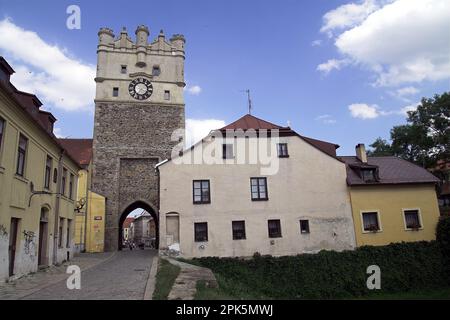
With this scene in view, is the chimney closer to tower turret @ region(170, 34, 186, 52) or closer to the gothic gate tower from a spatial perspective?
the gothic gate tower

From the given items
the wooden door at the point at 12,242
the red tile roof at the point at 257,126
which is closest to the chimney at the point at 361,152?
the red tile roof at the point at 257,126

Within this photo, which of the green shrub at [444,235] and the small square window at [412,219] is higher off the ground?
the small square window at [412,219]

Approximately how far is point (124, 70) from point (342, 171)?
74.7 ft

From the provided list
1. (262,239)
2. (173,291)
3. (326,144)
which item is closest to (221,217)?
(262,239)

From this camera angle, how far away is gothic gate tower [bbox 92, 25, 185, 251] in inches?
1247

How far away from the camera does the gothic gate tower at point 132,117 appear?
104 feet

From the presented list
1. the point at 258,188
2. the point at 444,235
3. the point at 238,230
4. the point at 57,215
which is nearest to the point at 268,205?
the point at 258,188

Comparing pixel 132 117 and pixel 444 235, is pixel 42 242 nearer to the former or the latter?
pixel 132 117

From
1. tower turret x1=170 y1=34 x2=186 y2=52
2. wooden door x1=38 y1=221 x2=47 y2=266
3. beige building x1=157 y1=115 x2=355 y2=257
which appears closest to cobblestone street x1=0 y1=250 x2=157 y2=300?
wooden door x1=38 y1=221 x2=47 y2=266

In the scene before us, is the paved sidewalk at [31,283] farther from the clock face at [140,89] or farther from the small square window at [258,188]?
the clock face at [140,89]

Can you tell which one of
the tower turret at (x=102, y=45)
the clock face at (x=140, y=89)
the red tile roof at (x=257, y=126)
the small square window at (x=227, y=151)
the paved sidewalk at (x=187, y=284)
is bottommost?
the paved sidewalk at (x=187, y=284)

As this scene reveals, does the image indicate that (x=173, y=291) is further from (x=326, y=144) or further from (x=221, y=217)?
(x=326, y=144)

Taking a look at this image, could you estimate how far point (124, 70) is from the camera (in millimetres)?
34688

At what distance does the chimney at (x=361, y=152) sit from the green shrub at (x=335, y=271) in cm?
650
